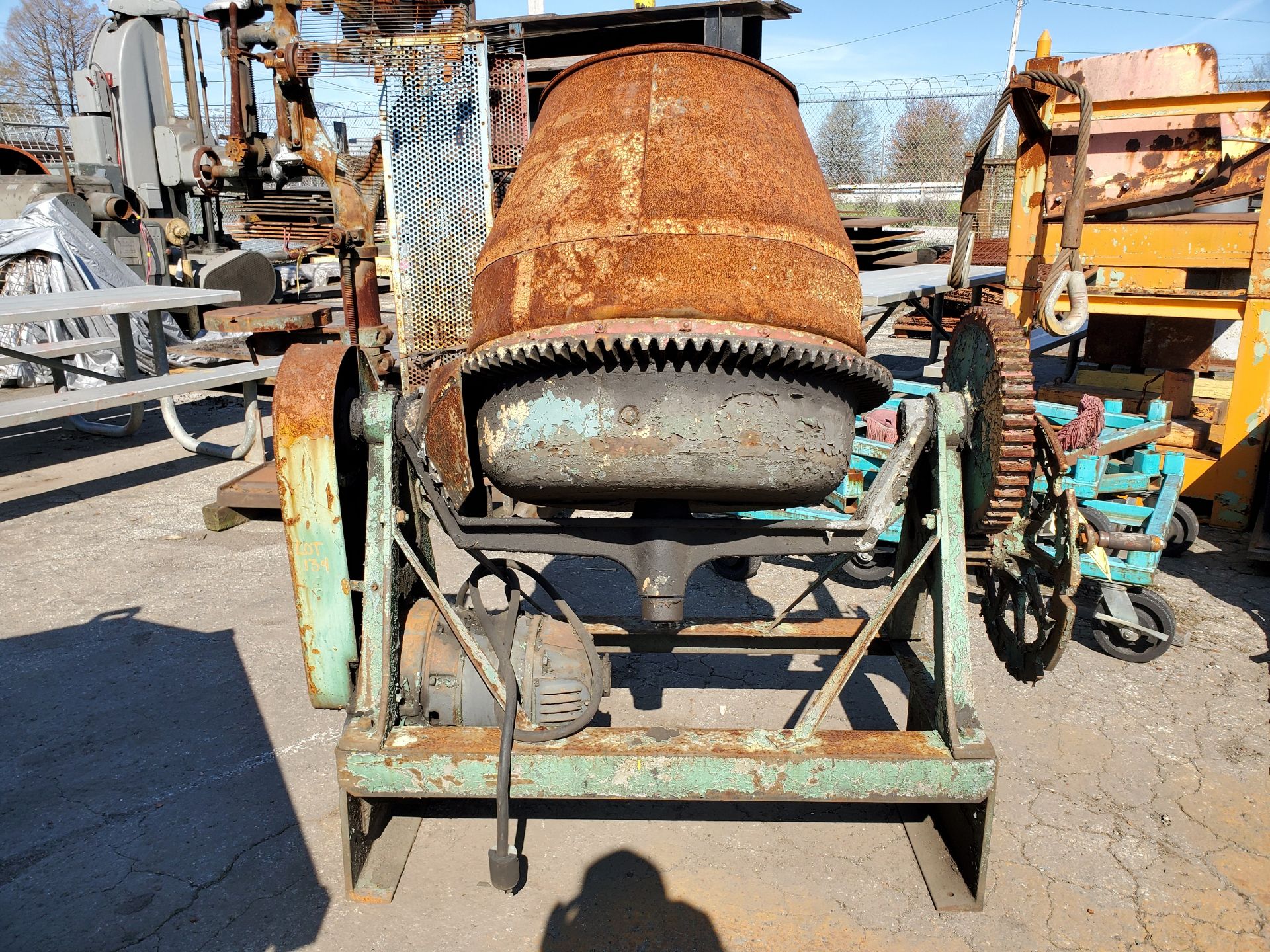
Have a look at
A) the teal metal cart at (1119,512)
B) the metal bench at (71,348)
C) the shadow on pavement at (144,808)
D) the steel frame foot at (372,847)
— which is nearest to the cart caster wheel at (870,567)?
the teal metal cart at (1119,512)

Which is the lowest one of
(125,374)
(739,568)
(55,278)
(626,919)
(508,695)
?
(626,919)

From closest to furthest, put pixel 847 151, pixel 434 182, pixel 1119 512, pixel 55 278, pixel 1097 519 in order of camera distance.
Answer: pixel 1097 519 → pixel 1119 512 → pixel 434 182 → pixel 55 278 → pixel 847 151

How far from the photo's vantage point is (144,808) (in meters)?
2.63

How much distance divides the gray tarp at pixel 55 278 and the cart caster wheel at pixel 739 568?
6607 millimetres

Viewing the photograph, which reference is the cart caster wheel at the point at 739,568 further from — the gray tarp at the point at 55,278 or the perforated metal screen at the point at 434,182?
the gray tarp at the point at 55,278

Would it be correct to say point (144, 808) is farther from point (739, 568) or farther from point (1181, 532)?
point (1181, 532)

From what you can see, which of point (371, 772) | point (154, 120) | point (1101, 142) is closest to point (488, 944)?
point (371, 772)

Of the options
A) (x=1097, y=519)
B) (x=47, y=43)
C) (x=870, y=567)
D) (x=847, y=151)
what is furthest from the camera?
(x=47, y=43)

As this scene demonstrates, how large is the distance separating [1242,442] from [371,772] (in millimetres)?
4871

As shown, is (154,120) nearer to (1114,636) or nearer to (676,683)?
(676,683)

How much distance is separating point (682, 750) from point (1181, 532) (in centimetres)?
370

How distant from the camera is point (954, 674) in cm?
224

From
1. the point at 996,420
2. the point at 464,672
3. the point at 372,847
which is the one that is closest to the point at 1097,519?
the point at 996,420

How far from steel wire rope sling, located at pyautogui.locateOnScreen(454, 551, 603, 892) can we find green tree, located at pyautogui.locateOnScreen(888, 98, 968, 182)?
1734cm
